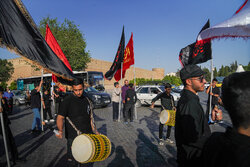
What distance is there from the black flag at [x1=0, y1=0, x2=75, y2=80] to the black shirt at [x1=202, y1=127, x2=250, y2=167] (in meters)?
2.20

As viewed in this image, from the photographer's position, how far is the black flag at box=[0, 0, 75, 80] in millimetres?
2068

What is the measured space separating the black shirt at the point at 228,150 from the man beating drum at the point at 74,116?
230 centimetres

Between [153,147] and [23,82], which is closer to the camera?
[153,147]

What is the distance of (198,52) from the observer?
6.13 meters

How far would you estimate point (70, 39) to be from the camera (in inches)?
1044

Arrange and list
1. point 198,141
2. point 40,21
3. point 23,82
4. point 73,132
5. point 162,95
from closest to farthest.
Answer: point 198,141 → point 73,132 → point 162,95 → point 40,21 → point 23,82

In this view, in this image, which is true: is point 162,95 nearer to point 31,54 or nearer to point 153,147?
point 153,147

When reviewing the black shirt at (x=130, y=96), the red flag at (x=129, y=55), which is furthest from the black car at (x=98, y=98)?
the black shirt at (x=130, y=96)

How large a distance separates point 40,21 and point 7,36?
2794 cm

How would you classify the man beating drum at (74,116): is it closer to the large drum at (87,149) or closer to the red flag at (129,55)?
the large drum at (87,149)

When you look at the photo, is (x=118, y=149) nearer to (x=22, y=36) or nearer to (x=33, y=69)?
(x=22, y=36)

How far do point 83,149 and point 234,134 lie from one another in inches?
83.3

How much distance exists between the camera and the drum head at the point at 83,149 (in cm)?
257

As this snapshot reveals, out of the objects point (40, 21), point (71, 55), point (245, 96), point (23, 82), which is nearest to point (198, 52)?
point (245, 96)
